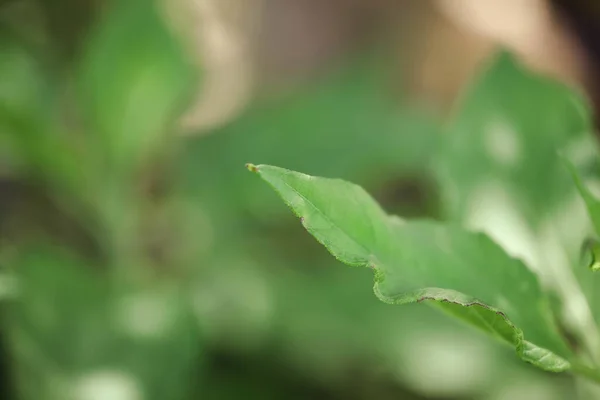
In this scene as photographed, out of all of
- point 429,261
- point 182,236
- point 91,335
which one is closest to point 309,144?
point 182,236

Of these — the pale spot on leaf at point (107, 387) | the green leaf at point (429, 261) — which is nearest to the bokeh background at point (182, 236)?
the pale spot on leaf at point (107, 387)

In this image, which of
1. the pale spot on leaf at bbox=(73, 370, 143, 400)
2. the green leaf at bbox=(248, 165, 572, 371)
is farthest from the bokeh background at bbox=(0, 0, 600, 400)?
the green leaf at bbox=(248, 165, 572, 371)

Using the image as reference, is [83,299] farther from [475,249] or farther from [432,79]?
[432,79]

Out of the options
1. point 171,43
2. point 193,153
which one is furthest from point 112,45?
point 193,153

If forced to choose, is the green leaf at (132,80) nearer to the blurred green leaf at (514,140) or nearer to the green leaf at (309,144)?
the green leaf at (309,144)

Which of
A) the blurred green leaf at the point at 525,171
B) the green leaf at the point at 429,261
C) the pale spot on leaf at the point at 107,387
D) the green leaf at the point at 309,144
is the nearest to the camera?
the green leaf at the point at 429,261

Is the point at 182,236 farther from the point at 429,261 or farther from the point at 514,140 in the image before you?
the point at 429,261

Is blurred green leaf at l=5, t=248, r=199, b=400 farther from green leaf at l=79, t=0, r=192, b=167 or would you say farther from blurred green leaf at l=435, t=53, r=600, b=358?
blurred green leaf at l=435, t=53, r=600, b=358
